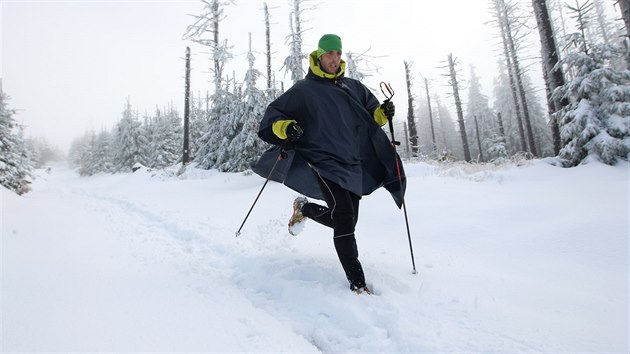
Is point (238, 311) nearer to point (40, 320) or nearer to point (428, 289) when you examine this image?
point (40, 320)

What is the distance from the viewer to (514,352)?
6.38ft

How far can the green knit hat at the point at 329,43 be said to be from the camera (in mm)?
3104

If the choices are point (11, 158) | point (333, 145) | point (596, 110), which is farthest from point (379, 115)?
point (11, 158)

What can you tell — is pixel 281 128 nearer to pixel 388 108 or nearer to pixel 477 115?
pixel 388 108

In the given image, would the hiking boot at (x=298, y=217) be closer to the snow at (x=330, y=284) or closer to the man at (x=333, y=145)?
the man at (x=333, y=145)

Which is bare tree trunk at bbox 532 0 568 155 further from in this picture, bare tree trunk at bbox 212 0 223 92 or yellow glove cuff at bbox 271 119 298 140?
bare tree trunk at bbox 212 0 223 92

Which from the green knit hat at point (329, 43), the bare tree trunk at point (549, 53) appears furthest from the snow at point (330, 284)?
the bare tree trunk at point (549, 53)

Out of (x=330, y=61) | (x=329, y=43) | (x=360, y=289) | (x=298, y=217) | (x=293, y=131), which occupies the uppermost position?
(x=329, y=43)

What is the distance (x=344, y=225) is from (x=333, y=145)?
73 cm

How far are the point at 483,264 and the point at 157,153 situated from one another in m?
43.6

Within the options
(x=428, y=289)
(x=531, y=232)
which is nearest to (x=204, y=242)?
(x=428, y=289)

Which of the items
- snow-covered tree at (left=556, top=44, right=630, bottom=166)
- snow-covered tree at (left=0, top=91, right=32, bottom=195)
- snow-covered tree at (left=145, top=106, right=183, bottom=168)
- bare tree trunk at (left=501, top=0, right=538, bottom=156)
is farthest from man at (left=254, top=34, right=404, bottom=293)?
snow-covered tree at (left=145, top=106, right=183, bottom=168)

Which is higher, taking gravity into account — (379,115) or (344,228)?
(379,115)

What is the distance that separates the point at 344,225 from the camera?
2.93 m
